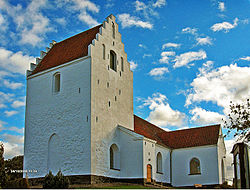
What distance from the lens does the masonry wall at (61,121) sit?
22.1m

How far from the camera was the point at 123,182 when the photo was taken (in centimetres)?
2381

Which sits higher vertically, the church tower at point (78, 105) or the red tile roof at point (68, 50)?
the red tile roof at point (68, 50)

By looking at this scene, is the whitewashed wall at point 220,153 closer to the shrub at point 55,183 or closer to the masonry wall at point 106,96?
the masonry wall at point 106,96

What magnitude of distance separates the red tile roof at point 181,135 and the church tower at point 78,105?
3.48 meters

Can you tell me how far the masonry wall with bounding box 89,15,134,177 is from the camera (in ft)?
73.6

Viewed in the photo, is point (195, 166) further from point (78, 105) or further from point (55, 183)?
point (55, 183)

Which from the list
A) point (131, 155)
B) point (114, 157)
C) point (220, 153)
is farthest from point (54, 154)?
point (220, 153)

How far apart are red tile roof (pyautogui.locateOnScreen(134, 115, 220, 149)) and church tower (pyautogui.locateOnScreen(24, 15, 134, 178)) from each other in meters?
3.48

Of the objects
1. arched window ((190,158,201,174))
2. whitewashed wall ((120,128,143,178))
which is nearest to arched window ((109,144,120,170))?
whitewashed wall ((120,128,143,178))

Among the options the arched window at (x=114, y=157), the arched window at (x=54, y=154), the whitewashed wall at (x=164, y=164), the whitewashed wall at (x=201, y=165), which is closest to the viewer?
the arched window at (x=54, y=154)

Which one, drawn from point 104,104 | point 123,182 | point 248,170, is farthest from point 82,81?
point 248,170

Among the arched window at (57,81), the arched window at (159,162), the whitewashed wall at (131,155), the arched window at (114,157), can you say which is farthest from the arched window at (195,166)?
the arched window at (57,81)

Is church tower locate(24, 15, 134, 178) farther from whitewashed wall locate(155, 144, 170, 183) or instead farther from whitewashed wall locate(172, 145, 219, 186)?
whitewashed wall locate(172, 145, 219, 186)

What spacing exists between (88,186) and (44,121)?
694cm
